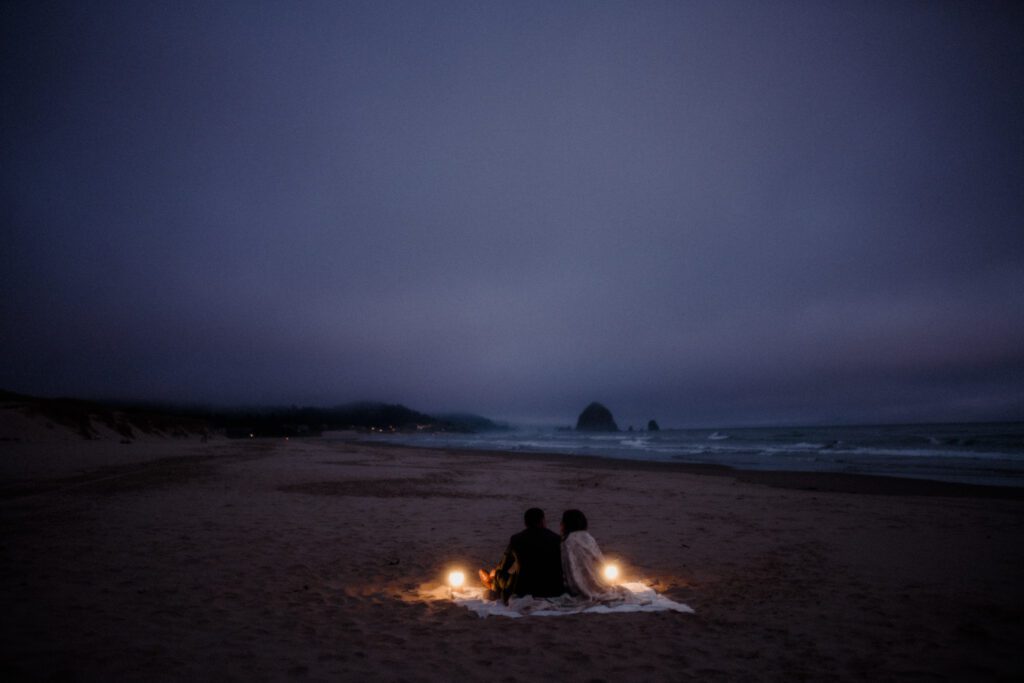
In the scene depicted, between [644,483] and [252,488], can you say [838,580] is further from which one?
[252,488]

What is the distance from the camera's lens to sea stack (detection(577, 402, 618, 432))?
194 m

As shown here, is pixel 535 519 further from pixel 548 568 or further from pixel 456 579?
pixel 456 579

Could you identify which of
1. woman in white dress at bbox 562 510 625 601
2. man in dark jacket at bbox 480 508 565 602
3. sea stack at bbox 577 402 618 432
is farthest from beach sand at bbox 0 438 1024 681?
sea stack at bbox 577 402 618 432

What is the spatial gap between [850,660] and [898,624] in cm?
150

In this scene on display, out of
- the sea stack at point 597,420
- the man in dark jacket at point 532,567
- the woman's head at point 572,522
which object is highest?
the woman's head at point 572,522

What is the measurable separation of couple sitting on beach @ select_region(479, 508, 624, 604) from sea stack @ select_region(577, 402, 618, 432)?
190888mm

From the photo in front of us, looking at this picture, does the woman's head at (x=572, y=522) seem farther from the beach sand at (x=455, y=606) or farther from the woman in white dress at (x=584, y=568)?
the beach sand at (x=455, y=606)

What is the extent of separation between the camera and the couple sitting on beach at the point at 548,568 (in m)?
6.40

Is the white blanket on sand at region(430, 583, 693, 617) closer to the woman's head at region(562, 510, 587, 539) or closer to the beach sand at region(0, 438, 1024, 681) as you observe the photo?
the beach sand at region(0, 438, 1024, 681)

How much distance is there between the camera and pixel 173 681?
159 inches

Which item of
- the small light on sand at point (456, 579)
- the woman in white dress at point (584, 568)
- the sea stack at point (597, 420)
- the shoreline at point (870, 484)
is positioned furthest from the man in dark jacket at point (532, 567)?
the sea stack at point (597, 420)

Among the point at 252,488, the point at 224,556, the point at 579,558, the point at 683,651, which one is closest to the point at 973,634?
the point at 683,651

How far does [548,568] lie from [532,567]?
0.22 m

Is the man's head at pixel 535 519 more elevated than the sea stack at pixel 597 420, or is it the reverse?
the man's head at pixel 535 519
